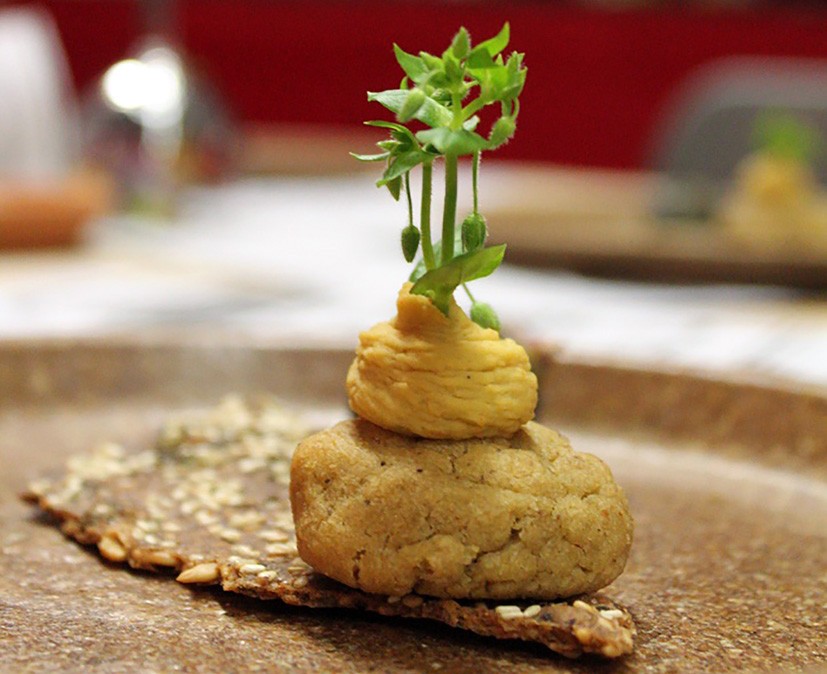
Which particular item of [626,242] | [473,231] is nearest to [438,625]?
[473,231]

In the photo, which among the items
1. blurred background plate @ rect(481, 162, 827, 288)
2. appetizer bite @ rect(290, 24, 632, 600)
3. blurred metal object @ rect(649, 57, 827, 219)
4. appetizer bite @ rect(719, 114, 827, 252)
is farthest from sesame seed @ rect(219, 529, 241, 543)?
blurred metal object @ rect(649, 57, 827, 219)

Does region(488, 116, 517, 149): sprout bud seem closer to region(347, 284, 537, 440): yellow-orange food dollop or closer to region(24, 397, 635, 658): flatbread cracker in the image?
region(347, 284, 537, 440): yellow-orange food dollop

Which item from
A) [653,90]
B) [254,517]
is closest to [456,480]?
[254,517]

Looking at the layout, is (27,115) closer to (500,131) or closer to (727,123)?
(727,123)

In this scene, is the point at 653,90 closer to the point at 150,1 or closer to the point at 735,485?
the point at 150,1

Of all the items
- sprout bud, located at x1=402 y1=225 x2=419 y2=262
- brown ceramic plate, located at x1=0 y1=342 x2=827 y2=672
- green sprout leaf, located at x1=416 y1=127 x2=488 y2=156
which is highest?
green sprout leaf, located at x1=416 y1=127 x2=488 y2=156
